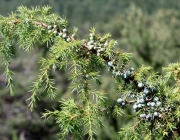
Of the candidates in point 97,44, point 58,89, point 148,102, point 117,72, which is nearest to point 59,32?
point 97,44

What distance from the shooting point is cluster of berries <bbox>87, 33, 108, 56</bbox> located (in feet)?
4.93

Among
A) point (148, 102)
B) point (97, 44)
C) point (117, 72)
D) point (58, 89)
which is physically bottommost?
point (148, 102)

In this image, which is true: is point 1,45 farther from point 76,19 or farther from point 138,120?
point 76,19

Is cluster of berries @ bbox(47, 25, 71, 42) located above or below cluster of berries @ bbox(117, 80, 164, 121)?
above

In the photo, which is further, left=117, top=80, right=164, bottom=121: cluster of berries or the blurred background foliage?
the blurred background foliage

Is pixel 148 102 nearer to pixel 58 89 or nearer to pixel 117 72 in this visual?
pixel 117 72

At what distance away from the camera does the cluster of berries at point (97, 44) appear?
1504mm

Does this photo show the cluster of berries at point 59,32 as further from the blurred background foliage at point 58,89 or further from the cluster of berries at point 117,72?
the blurred background foliage at point 58,89

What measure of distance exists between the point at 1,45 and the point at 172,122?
0.95m

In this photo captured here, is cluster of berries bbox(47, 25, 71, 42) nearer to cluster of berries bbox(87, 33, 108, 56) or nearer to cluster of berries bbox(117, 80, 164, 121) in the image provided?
cluster of berries bbox(87, 33, 108, 56)

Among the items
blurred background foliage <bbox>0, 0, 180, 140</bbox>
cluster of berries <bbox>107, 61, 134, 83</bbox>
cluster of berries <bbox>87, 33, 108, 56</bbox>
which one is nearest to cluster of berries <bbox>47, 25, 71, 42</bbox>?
cluster of berries <bbox>87, 33, 108, 56</bbox>

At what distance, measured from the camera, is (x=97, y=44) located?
5.03ft

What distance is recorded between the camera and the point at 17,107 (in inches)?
459

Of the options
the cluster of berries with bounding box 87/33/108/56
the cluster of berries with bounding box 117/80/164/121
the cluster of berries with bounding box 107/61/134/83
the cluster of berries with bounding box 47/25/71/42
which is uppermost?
the cluster of berries with bounding box 47/25/71/42
